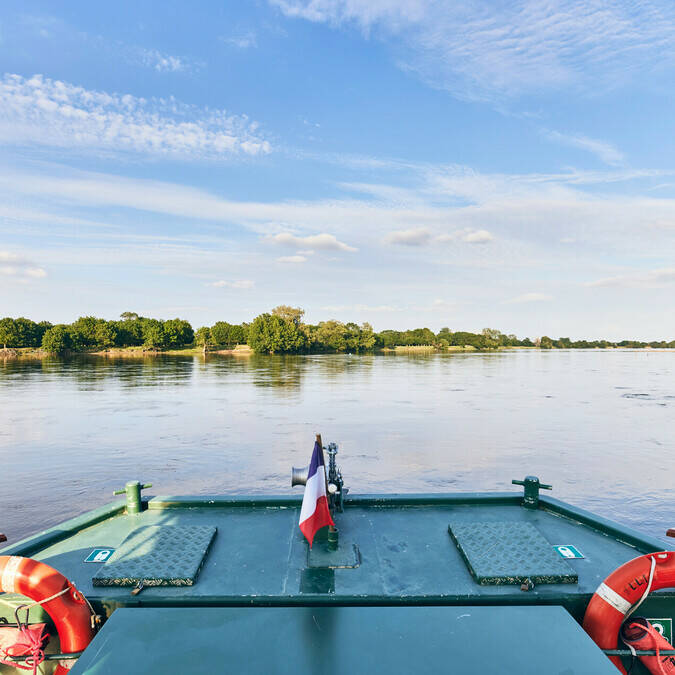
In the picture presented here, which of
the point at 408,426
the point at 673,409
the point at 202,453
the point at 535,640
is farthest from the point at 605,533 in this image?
the point at 673,409

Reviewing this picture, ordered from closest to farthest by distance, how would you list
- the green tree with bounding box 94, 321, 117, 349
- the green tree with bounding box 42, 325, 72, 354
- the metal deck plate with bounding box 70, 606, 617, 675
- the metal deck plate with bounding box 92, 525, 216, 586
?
the metal deck plate with bounding box 70, 606, 617, 675 → the metal deck plate with bounding box 92, 525, 216, 586 → the green tree with bounding box 42, 325, 72, 354 → the green tree with bounding box 94, 321, 117, 349

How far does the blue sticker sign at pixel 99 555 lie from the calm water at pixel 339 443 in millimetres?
7652

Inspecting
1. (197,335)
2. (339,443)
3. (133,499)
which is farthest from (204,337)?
(133,499)

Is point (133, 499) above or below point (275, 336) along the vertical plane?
below

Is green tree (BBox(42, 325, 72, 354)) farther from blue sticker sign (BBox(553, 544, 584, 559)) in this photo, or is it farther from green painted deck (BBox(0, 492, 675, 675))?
blue sticker sign (BBox(553, 544, 584, 559))

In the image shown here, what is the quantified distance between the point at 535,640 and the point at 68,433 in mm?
23510

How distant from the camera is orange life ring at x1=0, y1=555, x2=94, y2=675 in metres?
3.96

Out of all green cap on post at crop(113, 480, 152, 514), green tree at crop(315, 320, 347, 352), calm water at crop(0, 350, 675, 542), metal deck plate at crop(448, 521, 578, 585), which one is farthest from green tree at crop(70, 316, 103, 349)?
metal deck plate at crop(448, 521, 578, 585)

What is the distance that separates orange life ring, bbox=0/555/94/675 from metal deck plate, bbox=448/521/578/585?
146 inches

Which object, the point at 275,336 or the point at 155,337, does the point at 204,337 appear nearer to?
the point at 155,337

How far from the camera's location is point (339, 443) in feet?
66.5

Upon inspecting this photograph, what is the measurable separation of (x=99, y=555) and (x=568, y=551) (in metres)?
5.39

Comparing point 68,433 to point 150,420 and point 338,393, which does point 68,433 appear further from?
point 338,393

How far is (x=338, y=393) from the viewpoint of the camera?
37969mm
